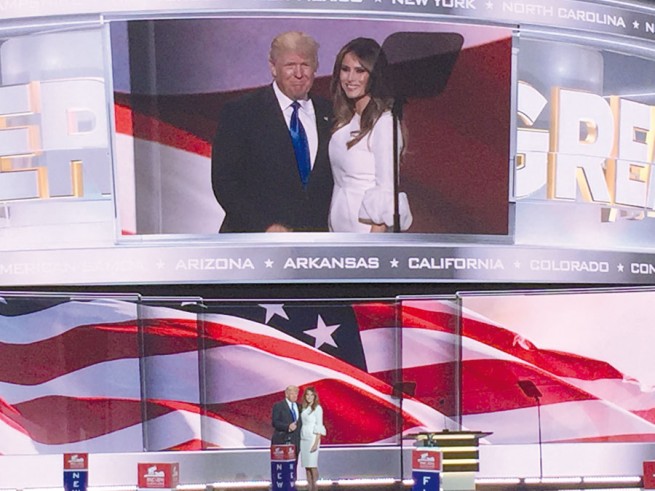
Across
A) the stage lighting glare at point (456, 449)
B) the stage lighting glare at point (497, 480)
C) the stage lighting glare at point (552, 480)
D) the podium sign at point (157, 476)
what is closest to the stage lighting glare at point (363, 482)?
the stage lighting glare at point (497, 480)

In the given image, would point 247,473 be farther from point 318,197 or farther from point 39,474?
point 318,197

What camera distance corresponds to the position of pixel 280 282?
58.9ft

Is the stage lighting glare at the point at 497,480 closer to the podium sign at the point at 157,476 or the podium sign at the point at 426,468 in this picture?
the podium sign at the point at 426,468

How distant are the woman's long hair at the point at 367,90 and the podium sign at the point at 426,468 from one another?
6.25m

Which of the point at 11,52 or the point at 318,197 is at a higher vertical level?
the point at 11,52

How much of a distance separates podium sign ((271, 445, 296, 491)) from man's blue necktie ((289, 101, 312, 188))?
161 inches

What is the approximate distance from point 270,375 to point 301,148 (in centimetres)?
342

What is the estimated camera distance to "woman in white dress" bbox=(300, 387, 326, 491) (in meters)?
16.7

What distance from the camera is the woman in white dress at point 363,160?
1778 cm

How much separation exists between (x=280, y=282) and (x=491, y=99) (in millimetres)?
4095

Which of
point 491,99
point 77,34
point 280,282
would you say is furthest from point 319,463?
point 77,34

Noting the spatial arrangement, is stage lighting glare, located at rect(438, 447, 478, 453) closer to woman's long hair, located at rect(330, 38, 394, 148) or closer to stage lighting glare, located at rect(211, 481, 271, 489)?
stage lighting glare, located at rect(211, 481, 271, 489)

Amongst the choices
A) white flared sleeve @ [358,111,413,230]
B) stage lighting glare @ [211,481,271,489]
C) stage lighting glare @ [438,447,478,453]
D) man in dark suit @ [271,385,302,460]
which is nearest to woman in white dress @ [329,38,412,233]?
white flared sleeve @ [358,111,413,230]

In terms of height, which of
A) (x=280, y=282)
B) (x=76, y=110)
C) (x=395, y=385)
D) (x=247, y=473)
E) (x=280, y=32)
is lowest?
(x=247, y=473)
